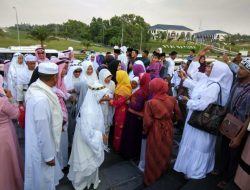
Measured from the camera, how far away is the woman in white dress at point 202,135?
327 centimetres

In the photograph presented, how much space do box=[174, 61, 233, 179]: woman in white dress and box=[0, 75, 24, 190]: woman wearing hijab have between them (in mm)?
2447

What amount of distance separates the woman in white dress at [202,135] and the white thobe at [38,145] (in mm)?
2009

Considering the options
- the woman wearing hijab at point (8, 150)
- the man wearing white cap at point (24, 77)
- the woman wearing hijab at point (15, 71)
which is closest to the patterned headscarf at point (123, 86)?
the woman wearing hijab at point (8, 150)

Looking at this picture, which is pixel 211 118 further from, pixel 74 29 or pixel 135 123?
pixel 74 29

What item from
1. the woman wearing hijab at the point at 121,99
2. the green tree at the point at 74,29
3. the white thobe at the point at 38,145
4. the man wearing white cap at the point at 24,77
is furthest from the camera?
the green tree at the point at 74,29

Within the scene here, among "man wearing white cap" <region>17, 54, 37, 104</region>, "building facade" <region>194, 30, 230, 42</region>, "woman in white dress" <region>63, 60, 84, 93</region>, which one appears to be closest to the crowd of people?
"woman in white dress" <region>63, 60, 84, 93</region>

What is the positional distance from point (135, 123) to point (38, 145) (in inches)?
78.0

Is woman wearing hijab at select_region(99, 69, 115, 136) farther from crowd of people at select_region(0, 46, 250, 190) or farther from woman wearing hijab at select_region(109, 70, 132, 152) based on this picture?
woman wearing hijab at select_region(109, 70, 132, 152)

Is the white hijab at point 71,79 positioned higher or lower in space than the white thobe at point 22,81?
higher

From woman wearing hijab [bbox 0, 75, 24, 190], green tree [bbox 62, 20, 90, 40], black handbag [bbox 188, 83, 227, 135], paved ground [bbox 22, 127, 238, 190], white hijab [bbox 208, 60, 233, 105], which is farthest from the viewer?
green tree [bbox 62, 20, 90, 40]

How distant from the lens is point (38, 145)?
9.01 feet

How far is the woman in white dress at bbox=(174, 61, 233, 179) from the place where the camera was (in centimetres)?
327

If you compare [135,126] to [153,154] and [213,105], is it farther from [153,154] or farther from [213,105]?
[213,105]

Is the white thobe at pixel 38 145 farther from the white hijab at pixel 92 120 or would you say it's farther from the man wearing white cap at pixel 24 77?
the man wearing white cap at pixel 24 77
